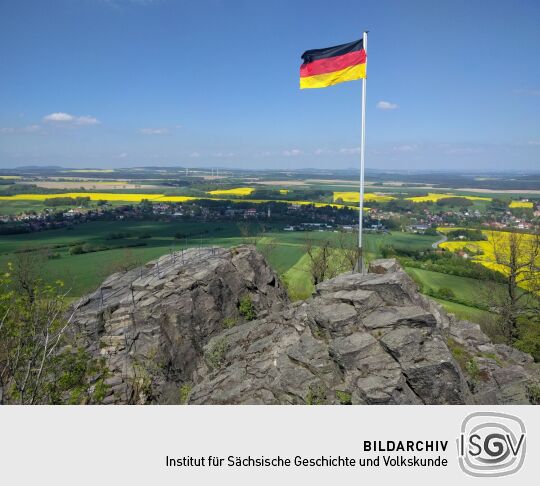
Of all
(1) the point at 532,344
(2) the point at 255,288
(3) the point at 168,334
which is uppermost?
(2) the point at 255,288

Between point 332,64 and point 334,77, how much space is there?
1.65ft

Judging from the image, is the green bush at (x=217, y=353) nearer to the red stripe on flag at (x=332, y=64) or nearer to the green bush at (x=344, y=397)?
the green bush at (x=344, y=397)

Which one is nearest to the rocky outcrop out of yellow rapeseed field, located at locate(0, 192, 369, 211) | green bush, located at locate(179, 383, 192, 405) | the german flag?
green bush, located at locate(179, 383, 192, 405)

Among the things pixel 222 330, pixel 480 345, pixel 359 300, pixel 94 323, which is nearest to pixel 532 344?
pixel 480 345

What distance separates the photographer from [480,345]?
16.1 metres

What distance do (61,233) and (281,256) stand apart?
3098cm

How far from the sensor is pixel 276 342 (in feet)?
37.6

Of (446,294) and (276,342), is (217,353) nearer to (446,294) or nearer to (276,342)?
(276,342)

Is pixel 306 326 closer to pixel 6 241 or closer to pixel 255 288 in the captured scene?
pixel 255 288

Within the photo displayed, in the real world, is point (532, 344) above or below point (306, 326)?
below
